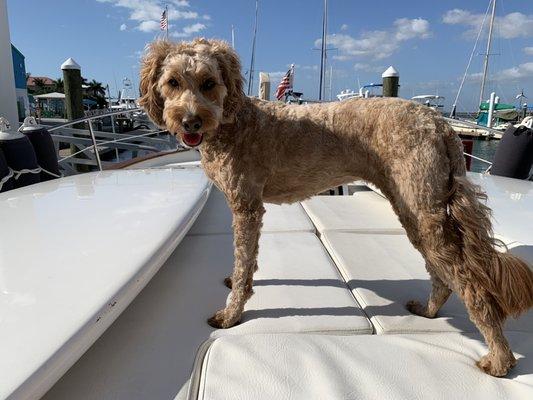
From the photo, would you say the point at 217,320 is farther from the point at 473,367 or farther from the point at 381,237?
the point at 381,237

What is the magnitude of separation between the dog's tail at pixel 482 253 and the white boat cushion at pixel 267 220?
1583 mm

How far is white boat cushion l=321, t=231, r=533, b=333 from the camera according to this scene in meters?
2.06

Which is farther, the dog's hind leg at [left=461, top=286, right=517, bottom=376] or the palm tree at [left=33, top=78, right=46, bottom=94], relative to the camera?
the palm tree at [left=33, top=78, right=46, bottom=94]

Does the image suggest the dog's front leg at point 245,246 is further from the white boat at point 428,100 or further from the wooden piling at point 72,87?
the wooden piling at point 72,87

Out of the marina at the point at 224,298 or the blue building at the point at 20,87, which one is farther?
the blue building at the point at 20,87

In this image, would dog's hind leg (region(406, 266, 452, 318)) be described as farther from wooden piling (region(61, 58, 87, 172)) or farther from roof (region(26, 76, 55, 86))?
roof (region(26, 76, 55, 86))

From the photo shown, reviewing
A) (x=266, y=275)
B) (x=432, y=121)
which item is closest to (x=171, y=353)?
(x=266, y=275)

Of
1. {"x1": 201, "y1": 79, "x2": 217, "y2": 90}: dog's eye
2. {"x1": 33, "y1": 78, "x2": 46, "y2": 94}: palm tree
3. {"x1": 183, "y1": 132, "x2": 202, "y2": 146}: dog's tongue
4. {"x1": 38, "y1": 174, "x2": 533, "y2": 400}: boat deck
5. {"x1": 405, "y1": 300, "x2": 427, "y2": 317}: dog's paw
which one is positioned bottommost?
{"x1": 405, "y1": 300, "x2": 427, "y2": 317}: dog's paw

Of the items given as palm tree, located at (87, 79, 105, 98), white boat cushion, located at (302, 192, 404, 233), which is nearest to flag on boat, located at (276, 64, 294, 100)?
white boat cushion, located at (302, 192, 404, 233)

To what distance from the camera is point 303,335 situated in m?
1.81

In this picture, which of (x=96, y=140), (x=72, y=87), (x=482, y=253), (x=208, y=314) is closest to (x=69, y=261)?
(x=208, y=314)

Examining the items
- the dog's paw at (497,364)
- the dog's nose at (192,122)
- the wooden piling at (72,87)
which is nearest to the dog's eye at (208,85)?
the dog's nose at (192,122)

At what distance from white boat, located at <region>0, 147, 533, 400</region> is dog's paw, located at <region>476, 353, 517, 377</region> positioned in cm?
4

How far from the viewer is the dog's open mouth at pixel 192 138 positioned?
2076mm
